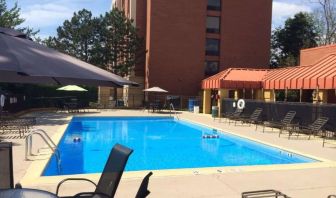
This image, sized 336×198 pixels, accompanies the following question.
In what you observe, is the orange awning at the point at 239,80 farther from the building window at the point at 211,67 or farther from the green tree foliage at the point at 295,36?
the green tree foliage at the point at 295,36

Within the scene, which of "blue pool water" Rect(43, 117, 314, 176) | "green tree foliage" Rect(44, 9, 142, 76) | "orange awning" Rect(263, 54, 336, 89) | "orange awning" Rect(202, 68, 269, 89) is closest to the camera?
"blue pool water" Rect(43, 117, 314, 176)

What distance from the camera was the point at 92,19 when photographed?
46562 millimetres

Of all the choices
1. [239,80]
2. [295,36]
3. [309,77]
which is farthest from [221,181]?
[295,36]

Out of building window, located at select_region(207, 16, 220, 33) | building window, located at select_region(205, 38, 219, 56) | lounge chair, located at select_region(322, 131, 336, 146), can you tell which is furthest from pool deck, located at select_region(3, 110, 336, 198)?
building window, located at select_region(207, 16, 220, 33)

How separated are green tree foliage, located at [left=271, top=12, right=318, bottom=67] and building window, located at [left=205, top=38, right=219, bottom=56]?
12.6 metres

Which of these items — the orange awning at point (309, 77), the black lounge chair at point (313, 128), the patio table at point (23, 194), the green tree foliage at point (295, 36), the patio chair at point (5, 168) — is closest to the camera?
the patio table at point (23, 194)

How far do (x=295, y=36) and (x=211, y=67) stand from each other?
17308 millimetres

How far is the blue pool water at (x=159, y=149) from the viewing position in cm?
1268

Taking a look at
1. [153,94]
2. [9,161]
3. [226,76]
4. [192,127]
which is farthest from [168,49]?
[9,161]

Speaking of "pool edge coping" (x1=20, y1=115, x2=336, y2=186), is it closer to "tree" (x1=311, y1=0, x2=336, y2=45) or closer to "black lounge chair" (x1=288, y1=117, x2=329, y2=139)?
"black lounge chair" (x1=288, y1=117, x2=329, y2=139)

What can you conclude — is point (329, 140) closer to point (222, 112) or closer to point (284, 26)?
point (222, 112)

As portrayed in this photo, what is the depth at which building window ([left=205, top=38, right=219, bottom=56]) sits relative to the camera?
139 feet

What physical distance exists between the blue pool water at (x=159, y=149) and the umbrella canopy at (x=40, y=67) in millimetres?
5792

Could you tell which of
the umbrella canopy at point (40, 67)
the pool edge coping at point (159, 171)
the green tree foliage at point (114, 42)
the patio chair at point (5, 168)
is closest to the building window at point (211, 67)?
the green tree foliage at point (114, 42)
